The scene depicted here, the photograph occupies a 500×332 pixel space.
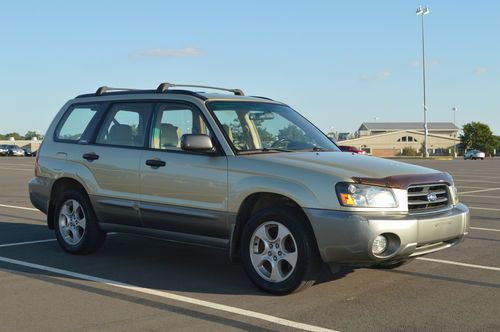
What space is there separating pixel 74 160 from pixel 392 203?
396 centimetres

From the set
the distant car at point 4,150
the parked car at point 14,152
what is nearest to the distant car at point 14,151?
the parked car at point 14,152

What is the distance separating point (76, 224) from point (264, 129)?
2627 mm

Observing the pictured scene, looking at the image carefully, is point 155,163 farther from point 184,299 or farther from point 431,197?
point 431,197

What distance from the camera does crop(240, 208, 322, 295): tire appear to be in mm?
5270

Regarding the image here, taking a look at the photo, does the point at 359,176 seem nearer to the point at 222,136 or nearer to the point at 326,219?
the point at 326,219

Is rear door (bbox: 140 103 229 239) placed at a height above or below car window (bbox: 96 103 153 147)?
below

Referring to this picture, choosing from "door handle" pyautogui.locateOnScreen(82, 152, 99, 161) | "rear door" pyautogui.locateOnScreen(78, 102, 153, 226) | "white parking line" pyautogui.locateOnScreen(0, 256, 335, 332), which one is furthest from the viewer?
"door handle" pyautogui.locateOnScreen(82, 152, 99, 161)

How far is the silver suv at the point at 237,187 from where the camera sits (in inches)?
204

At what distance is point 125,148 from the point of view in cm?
683

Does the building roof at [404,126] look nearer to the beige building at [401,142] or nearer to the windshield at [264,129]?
the beige building at [401,142]

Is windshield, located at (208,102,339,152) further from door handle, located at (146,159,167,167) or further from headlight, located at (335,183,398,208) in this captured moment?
headlight, located at (335,183,398,208)

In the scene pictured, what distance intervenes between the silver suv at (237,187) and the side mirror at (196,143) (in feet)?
0.04

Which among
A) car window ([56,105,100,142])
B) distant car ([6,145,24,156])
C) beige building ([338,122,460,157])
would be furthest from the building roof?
car window ([56,105,100,142])

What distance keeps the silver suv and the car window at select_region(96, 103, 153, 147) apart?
0.01 meters
